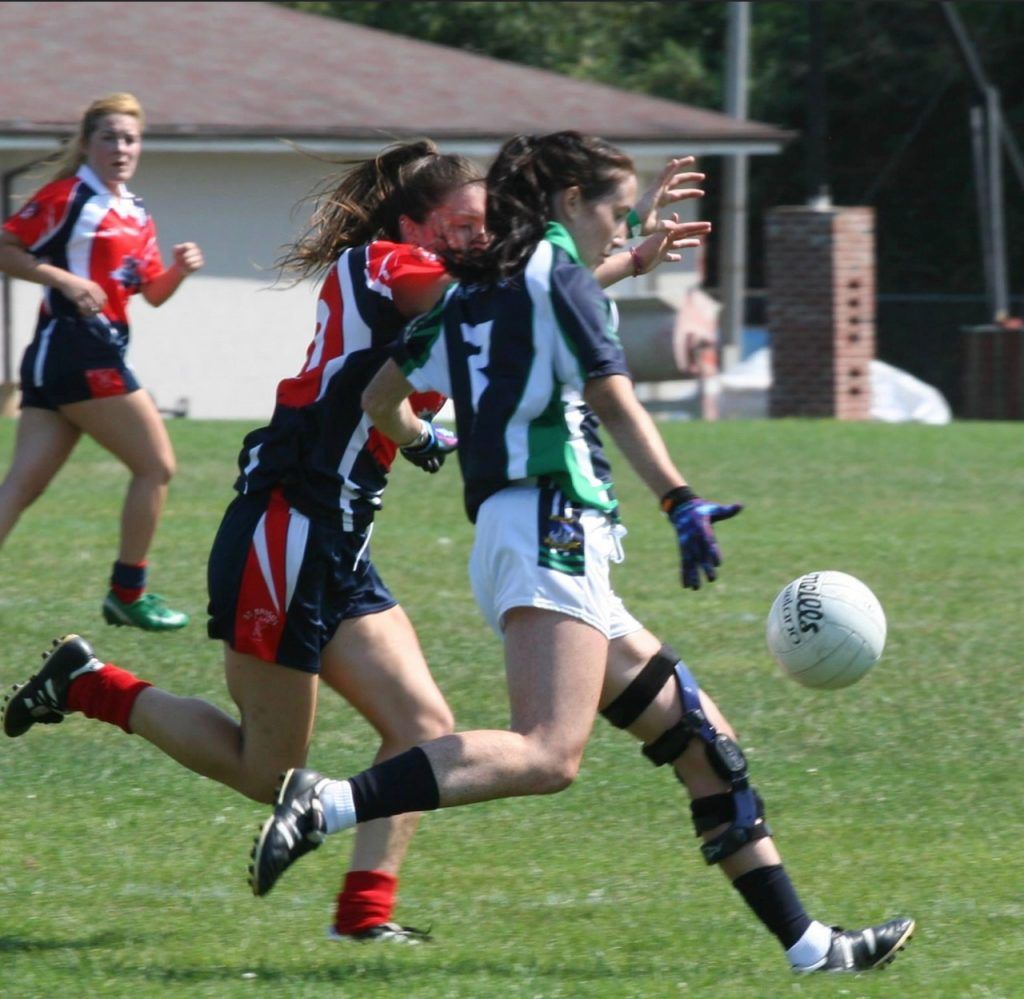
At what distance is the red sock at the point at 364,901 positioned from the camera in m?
4.77

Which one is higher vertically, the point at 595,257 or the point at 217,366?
the point at 595,257

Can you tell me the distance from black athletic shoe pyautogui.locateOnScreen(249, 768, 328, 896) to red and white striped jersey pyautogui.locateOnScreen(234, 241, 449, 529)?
74 cm

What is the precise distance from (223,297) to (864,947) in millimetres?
19297

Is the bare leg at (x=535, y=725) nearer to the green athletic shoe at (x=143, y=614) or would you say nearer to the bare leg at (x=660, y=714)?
the bare leg at (x=660, y=714)

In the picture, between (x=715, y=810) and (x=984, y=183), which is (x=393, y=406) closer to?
(x=715, y=810)

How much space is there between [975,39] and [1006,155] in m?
2.12

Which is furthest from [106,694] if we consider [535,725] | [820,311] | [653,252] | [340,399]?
[820,311]

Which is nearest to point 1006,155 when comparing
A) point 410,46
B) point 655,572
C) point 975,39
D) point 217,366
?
point 975,39

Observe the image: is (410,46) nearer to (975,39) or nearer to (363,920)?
(975,39)

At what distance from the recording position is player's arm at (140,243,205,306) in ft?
25.1

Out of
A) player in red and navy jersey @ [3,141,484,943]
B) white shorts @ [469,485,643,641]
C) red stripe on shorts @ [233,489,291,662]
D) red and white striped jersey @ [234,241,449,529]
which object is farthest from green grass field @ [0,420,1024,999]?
red and white striped jersey @ [234,241,449,529]

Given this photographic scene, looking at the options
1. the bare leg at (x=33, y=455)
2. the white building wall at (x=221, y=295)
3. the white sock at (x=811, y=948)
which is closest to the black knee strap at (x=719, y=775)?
the white sock at (x=811, y=948)

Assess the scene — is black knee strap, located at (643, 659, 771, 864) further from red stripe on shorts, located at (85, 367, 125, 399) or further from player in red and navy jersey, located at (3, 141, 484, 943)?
red stripe on shorts, located at (85, 367, 125, 399)

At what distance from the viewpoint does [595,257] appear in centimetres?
458
